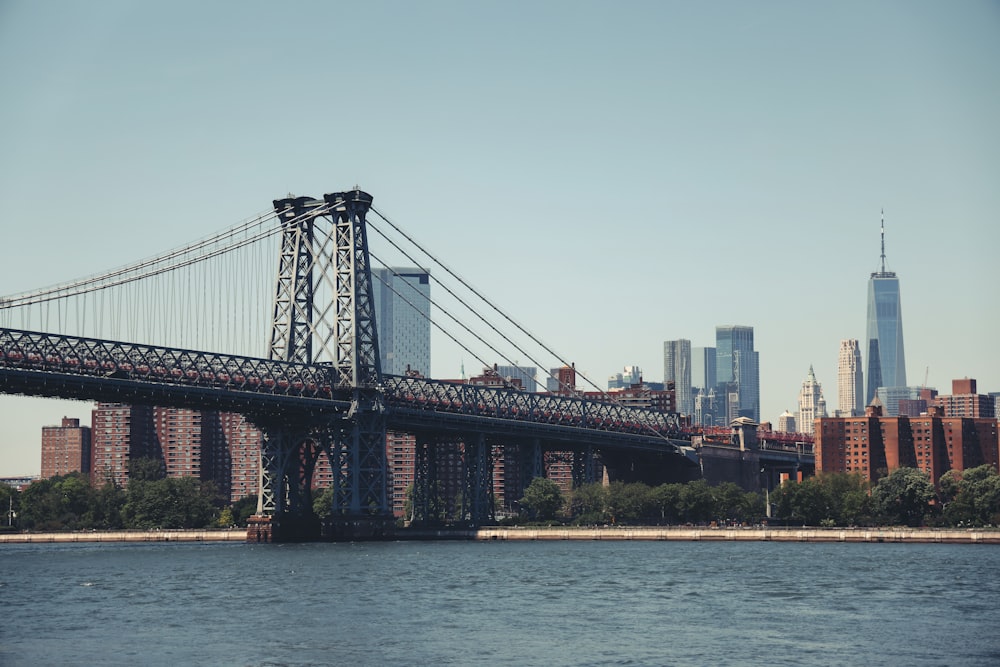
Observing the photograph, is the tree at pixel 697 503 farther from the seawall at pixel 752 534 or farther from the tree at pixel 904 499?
the seawall at pixel 752 534

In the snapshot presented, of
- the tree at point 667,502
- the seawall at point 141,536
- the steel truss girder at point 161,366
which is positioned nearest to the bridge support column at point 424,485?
the seawall at point 141,536

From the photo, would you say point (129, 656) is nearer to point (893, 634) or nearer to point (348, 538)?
point (893, 634)

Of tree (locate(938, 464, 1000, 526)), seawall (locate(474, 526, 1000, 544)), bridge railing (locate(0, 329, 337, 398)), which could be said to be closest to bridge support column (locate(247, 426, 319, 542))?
bridge railing (locate(0, 329, 337, 398))

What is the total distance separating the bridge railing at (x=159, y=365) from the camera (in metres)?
129

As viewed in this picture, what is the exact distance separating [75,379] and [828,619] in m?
79.5

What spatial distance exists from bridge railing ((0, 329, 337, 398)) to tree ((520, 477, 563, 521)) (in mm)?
42415

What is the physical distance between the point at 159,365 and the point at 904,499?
3406 inches

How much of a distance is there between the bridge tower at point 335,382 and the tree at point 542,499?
107 ft

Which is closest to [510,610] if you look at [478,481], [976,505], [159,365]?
[159,365]

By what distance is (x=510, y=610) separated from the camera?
76.5 meters

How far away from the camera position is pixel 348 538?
498 ft

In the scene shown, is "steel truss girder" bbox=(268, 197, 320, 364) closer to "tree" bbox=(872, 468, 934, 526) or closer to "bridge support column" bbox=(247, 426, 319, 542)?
"bridge support column" bbox=(247, 426, 319, 542)

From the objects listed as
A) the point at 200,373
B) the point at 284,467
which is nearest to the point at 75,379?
the point at 200,373

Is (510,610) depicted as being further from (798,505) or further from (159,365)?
(798,505)
